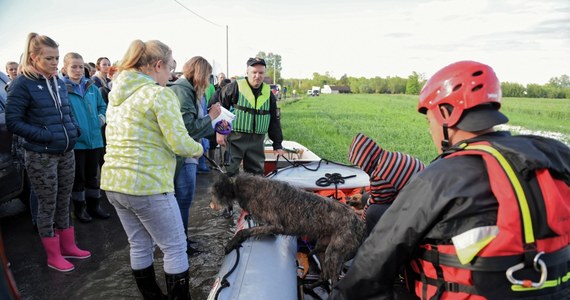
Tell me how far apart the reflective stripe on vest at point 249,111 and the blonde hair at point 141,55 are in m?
2.43

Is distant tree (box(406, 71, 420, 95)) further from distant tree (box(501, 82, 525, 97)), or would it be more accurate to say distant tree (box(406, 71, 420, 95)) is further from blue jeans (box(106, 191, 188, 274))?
blue jeans (box(106, 191, 188, 274))


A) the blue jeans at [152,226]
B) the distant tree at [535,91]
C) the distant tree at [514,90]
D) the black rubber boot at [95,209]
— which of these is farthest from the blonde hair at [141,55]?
the distant tree at [514,90]

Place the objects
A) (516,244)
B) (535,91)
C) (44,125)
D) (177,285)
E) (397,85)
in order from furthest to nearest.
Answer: (397,85)
(535,91)
(44,125)
(177,285)
(516,244)

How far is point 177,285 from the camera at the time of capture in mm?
3014

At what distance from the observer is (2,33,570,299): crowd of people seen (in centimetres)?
147

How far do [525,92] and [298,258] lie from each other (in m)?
66.6

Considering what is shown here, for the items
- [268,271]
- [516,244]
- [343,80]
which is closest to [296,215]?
[268,271]

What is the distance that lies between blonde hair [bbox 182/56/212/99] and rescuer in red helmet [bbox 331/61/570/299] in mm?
2743

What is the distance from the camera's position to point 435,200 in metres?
1.54


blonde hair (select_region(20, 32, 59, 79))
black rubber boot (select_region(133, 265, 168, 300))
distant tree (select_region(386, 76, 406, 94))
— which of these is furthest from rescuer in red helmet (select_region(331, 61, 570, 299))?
distant tree (select_region(386, 76, 406, 94))

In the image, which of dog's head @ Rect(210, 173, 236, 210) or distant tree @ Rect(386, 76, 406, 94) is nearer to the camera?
dog's head @ Rect(210, 173, 236, 210)

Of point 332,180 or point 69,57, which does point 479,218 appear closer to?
point 332,180

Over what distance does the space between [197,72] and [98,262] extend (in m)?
2.49

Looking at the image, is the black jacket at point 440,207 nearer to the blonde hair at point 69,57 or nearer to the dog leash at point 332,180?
the dog leash at point 332,180
